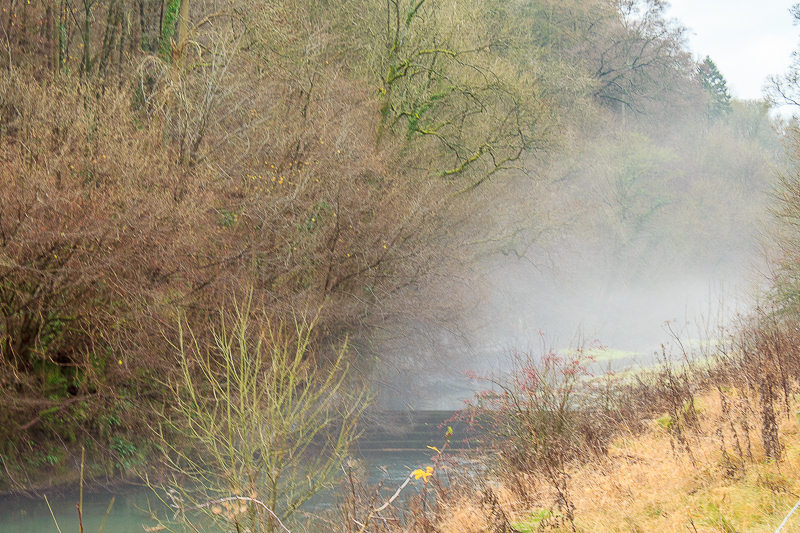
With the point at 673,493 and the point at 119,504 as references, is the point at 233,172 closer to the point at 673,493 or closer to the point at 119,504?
the point at 119,504

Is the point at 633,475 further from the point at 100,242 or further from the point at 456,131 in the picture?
the point at 456,131

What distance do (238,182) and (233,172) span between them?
236mm

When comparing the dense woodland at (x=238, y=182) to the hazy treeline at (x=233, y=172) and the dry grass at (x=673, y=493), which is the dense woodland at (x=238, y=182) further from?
the dry grass at (x=673, y=493)

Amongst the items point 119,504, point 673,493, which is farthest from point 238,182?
point 673,493

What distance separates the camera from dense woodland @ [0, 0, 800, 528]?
14.1 metres

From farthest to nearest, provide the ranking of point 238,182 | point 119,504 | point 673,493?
A: point 238,182
point 119,504
point 673,493

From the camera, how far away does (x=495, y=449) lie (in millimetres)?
12523

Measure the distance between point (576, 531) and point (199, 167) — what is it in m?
11.2

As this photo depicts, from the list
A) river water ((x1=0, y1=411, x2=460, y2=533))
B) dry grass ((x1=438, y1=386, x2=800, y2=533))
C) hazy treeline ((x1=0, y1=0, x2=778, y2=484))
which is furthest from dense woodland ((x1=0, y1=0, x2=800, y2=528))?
dry grass ((x1=438, y1=386, x2=800, y2=533))

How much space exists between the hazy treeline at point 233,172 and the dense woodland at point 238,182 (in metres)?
0.06

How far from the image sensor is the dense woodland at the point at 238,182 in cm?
1407

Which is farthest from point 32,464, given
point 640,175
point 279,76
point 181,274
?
point 640,175

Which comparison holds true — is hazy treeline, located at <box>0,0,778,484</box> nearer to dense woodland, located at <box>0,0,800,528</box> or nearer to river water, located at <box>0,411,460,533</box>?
dense woodland, located at <box>0,0,800,528</box>

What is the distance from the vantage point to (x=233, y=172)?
17453 millimetres
